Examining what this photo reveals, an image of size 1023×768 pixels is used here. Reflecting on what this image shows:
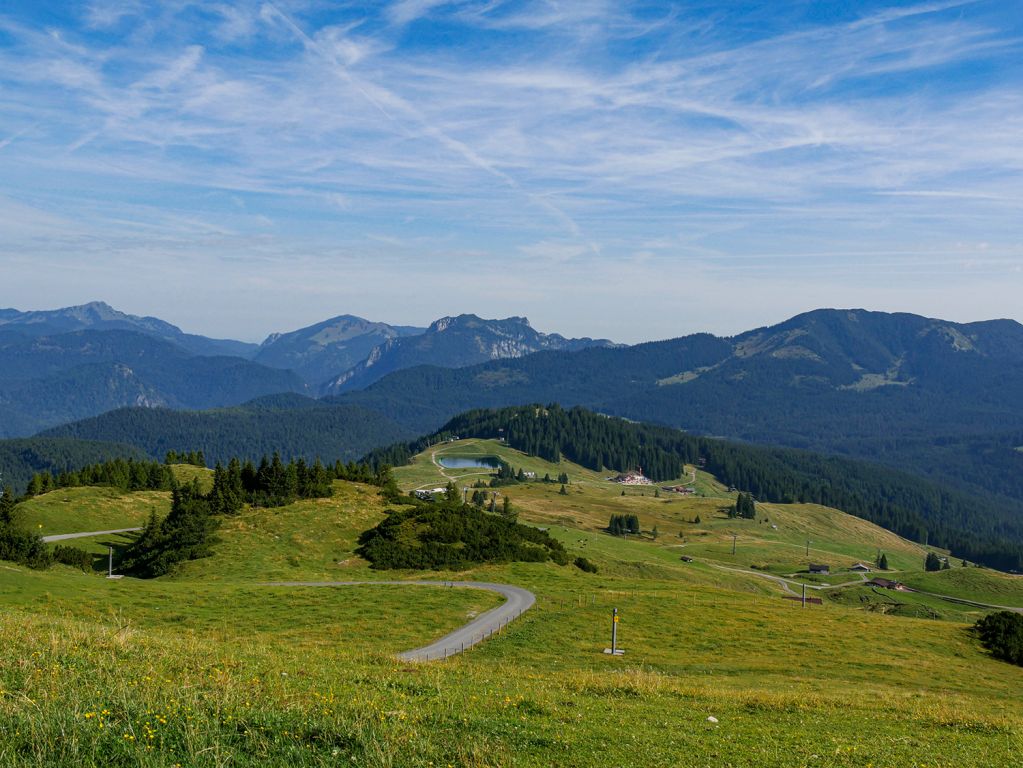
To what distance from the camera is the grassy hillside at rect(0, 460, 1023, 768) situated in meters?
14.6

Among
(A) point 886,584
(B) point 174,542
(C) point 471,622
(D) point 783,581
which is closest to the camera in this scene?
(C) point 471,622

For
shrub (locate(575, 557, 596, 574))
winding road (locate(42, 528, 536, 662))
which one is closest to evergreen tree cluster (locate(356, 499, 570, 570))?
shrub (locate(575, 557, 596, 574))

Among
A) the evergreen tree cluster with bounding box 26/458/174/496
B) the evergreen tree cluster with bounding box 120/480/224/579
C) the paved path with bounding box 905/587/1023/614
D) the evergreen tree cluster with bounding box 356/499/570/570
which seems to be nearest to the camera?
the evergreen tree cluster with bounding box 120/480/224/579

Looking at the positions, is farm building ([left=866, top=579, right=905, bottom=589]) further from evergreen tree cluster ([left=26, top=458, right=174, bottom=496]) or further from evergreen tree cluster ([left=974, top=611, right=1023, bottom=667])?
evergreen tree cluster ([left=26, top=458, right=174, bottom=496])

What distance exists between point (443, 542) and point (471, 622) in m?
30.6

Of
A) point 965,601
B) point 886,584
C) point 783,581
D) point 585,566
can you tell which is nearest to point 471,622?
point 585,566

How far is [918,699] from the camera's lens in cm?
3228

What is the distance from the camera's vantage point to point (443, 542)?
81.4m

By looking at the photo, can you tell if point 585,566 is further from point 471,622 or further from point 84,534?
point 84,534

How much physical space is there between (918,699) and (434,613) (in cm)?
3184

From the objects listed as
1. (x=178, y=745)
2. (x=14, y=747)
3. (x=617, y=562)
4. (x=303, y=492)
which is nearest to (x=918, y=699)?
(x=178, y=745)

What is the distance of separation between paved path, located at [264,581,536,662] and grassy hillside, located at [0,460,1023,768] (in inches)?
50.4

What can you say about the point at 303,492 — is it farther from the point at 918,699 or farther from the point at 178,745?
the point at 178,745

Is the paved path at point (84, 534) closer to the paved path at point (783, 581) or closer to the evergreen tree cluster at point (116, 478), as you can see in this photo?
the evergreen tree cluster at point (116, 478)
